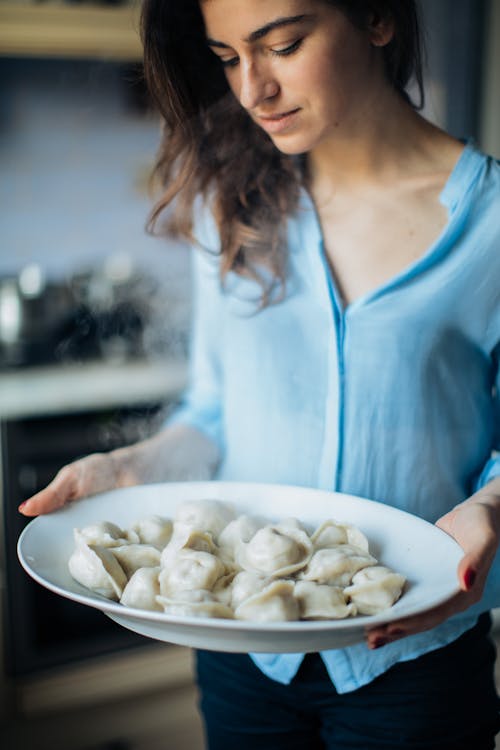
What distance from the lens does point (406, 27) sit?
58 centimetres

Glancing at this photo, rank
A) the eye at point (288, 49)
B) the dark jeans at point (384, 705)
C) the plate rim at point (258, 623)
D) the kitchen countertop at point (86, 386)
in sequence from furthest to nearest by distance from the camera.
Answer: the kitchen countertop at point (86, 386) < the dark jeans at point (384, 705) < the eye at point (288, 49) < the plate rim at point (258, 623)

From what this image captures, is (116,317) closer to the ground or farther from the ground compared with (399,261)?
closer to the ground

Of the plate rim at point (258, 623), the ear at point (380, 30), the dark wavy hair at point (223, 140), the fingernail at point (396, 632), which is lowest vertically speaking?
the fingernail at point (396, 632)

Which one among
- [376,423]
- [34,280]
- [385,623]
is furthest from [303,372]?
[34,280]

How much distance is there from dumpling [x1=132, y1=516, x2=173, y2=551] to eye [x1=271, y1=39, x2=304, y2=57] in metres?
0.36

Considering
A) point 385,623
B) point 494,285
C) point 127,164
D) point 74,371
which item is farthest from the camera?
point 127,164

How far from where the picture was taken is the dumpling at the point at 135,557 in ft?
1.93

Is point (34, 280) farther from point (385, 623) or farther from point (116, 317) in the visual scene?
point (385, 623)

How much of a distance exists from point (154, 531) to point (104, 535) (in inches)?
1.8

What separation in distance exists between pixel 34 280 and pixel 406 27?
1275mm

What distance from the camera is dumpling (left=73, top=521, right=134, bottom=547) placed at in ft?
1.90

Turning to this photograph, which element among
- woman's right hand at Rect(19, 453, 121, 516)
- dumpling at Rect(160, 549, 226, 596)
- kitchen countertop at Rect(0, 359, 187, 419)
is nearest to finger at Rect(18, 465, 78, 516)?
woman's right hand at Rect(19, 453, 121, 516)

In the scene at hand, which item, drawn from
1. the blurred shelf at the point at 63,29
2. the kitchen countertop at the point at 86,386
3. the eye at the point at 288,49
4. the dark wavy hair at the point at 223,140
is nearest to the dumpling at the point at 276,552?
the dark wavy hair at the point at 223,140

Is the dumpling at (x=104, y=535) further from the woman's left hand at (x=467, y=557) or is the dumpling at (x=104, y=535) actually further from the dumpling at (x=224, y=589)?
the woman's left hand at (x=467, y=557)
